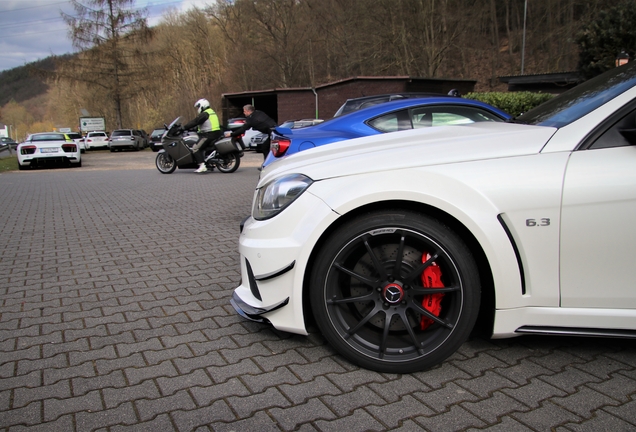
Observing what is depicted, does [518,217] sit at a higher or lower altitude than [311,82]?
lower

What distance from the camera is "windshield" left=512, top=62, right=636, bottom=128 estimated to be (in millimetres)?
2881

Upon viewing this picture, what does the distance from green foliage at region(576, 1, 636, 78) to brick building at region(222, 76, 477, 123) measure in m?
5.90

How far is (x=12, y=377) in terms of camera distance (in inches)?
113

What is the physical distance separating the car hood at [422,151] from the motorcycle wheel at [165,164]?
13.2 meters

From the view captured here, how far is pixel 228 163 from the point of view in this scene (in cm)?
1528

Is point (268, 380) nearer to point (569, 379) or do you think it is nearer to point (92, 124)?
point (569, 379)

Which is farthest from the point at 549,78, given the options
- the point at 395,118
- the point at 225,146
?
the point at 395,118

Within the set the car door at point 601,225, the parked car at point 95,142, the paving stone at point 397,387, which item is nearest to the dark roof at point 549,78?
the car door at point 601,225

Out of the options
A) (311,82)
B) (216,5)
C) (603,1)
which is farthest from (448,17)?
(216,5)

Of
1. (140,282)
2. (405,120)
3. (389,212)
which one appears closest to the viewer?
(389,212)

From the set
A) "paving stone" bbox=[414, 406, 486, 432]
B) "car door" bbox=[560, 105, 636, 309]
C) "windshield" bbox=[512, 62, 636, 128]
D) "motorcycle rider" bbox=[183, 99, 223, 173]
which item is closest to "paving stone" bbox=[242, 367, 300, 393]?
"paving stone" bbox=[414, 406, 486, 432]

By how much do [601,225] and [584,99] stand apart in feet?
3.09

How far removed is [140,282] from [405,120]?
4.06m

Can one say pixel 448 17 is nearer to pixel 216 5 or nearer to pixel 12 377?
pixel 216 5
